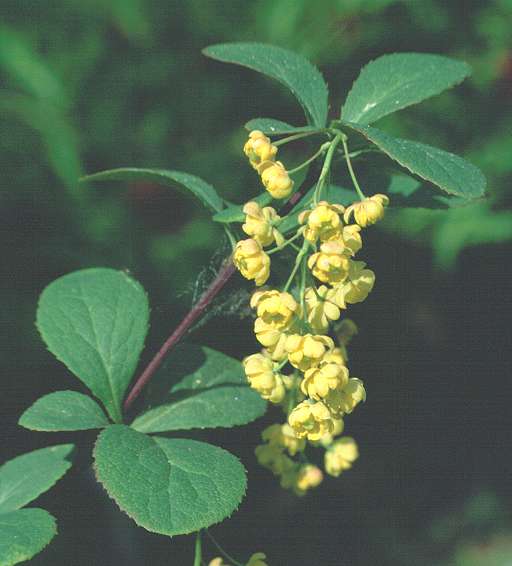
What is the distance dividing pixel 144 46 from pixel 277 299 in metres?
2.23

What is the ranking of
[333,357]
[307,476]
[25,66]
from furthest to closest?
[25,66] → [307,476] → [333,357]

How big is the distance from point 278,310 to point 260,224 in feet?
0.34

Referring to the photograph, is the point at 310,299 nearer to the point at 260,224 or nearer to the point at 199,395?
the point at 260,224

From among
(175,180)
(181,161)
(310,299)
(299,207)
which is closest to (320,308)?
(310,299)

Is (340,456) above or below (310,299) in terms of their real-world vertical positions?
below

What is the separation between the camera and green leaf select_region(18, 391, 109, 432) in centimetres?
97

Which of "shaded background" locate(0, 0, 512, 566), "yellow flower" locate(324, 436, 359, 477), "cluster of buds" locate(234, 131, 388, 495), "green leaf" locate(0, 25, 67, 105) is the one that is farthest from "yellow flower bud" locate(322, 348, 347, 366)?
"green leaf" locate(0, 25, 67, 105)

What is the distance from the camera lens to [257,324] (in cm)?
97

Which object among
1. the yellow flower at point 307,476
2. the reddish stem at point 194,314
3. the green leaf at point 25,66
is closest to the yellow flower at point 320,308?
the reddish stem at point 194,314

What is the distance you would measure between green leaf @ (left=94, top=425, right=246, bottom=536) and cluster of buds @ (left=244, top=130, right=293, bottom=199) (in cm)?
32

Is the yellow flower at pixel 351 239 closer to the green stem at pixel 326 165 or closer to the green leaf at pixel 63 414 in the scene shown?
the green stem at pixel 326 165

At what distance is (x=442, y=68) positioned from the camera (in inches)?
43.7

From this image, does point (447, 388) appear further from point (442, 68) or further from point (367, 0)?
point (442, 68)

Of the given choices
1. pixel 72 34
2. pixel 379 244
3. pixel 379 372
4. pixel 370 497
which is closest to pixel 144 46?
pixel 72 34
